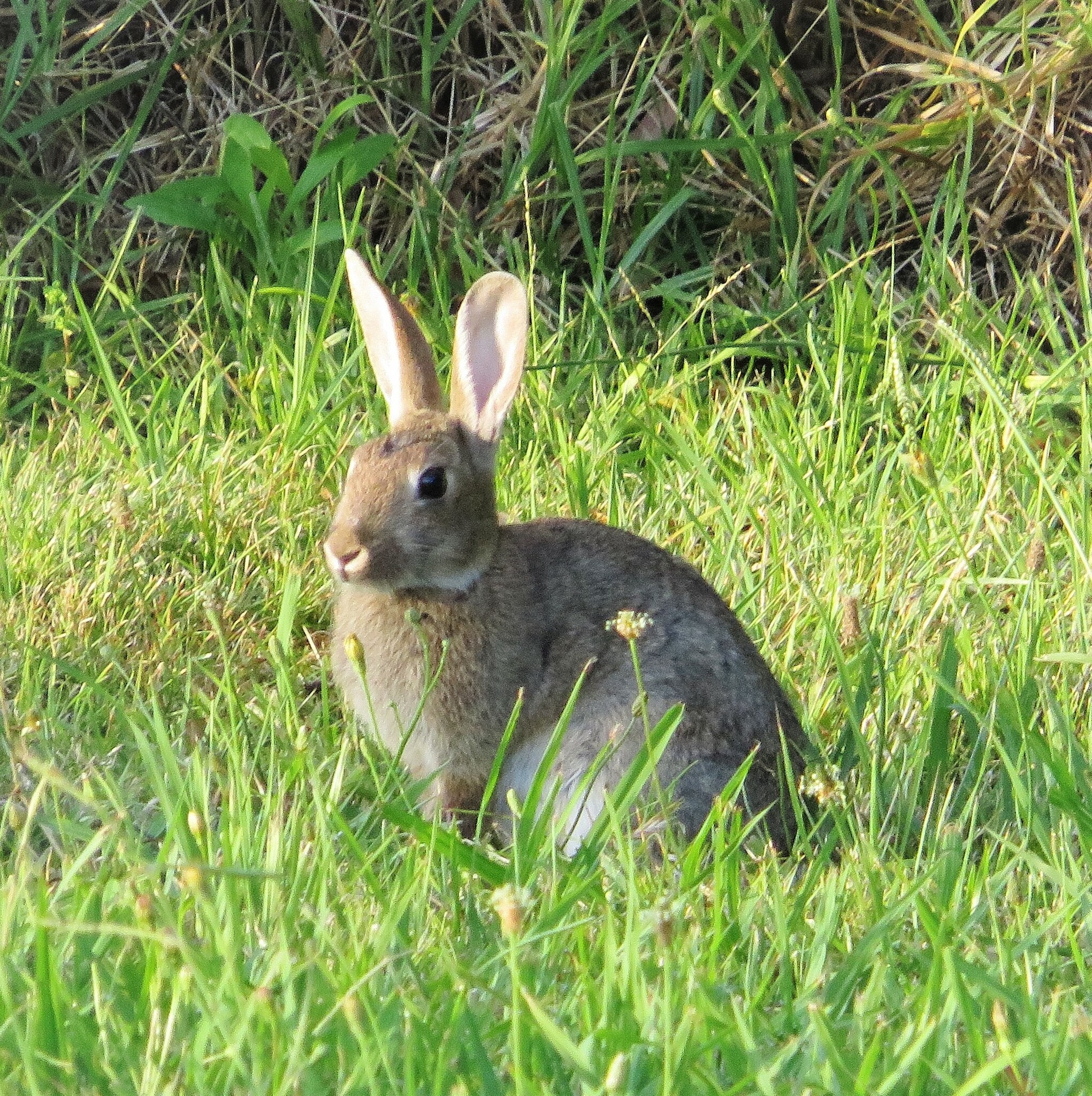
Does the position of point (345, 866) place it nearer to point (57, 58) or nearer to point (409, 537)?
point (409, 537)

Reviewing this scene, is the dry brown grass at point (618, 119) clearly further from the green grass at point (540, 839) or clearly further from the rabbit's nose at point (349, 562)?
the rabbit's nose at point (349, 562)

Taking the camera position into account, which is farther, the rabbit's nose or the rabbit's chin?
the rabbit's chin

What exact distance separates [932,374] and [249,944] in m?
3.28

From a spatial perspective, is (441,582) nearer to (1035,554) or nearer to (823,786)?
(823,786)

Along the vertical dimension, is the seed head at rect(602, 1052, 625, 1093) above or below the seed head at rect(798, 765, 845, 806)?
above

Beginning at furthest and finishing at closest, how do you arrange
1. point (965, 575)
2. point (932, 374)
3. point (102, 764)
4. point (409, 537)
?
point (932, 374) < point (965, 575) < point (409, 537) < point (102, 764)

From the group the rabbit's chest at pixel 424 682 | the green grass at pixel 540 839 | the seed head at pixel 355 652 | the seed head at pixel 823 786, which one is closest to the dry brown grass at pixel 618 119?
the green grass at pixel 540 839

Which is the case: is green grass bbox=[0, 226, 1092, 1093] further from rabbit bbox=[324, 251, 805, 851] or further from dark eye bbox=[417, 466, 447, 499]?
dark eye bbox=[417, 466, 447, 499]

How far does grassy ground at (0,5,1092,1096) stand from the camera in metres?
1.92

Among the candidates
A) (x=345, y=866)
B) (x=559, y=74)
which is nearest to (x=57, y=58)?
(x=559, y=74)

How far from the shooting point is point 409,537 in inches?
129

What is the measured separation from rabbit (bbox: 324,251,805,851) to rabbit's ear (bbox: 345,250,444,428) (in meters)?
0.05

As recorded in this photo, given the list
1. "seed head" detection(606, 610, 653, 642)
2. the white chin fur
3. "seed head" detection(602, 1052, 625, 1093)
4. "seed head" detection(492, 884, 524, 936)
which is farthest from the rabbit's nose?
"seed head" detection(602, 1052, 625, 1093)

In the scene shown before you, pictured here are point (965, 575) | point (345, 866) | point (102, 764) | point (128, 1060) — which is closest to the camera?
point (128, 1060)
